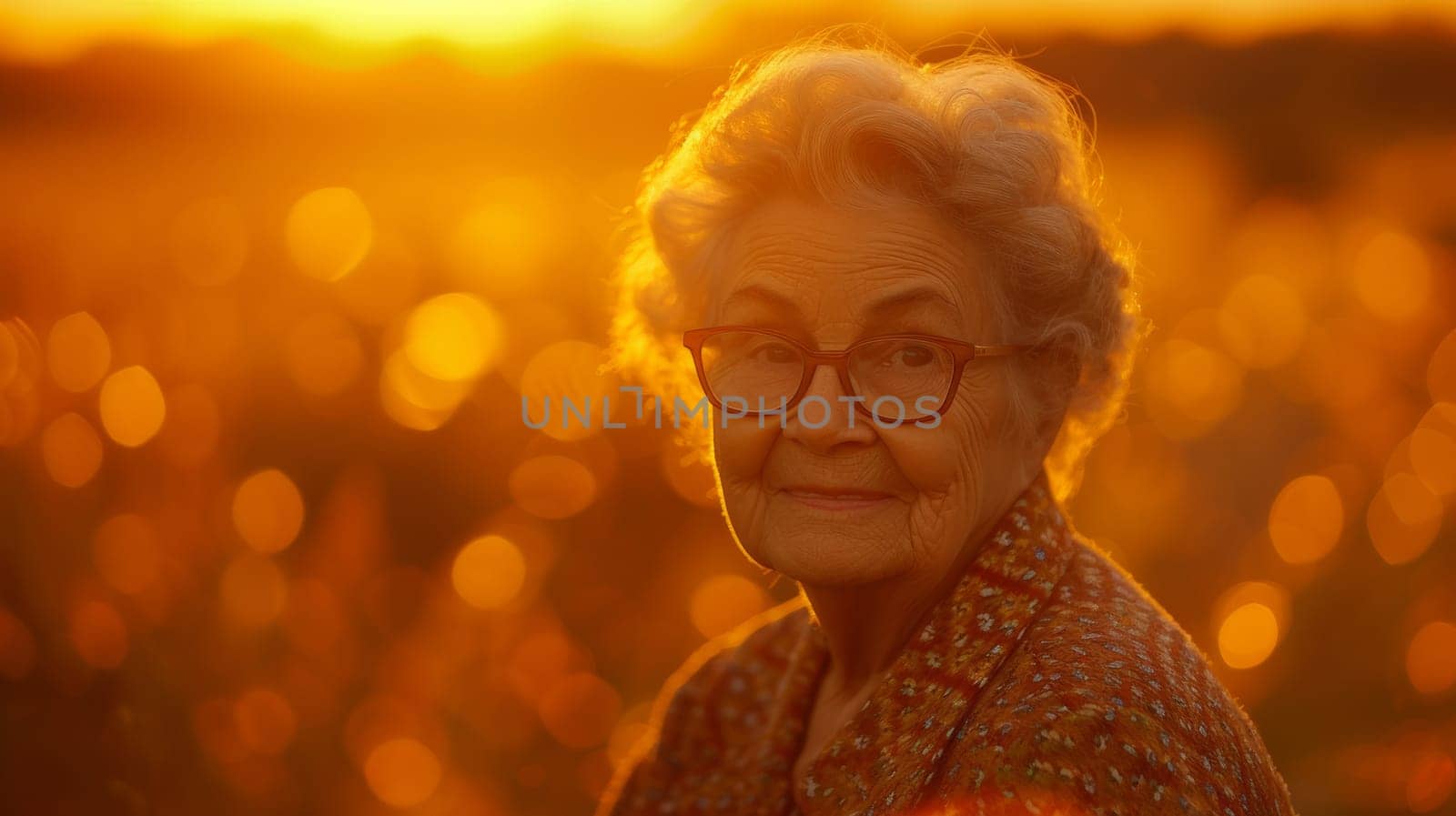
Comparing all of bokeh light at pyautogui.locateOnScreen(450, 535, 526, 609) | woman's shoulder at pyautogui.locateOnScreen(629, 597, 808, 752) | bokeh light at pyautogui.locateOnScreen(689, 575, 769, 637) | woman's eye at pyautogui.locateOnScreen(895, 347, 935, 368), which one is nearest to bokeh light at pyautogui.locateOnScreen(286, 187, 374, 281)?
bokeh light at pyautogui.locateOnScreen(450, 535, 526, 609)

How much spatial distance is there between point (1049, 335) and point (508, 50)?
16.4ft

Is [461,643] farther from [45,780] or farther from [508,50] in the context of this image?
[508,50]

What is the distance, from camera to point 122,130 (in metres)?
8.63

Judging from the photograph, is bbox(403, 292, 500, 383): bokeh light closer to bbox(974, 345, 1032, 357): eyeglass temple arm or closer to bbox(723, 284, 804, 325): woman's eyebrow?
bbox(723, 284, 804, 325): woman's eyebrow

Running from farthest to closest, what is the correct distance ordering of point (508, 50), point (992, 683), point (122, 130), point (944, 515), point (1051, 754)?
point (122, 130)
point (508, 50)
point (944, 515)
point (992, 683)
point (1051, 754)

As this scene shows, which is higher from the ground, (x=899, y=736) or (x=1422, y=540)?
(x=899, y=736)

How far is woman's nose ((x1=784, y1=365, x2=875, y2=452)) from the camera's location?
2250 mm

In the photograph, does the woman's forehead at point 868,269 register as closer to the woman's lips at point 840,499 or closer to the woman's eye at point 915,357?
the woman's eye at point 915,357

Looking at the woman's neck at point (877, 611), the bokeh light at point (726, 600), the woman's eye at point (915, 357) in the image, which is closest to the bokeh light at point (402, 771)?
the bokeh light at point (726, 600)

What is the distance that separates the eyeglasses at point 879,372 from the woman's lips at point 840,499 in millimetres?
151

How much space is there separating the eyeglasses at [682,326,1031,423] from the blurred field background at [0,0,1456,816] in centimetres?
88

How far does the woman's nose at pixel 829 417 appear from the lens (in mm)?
2250

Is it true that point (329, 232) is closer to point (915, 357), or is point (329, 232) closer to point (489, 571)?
point (489, 571)

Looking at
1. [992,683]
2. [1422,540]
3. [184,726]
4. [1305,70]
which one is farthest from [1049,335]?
[1305,70]
